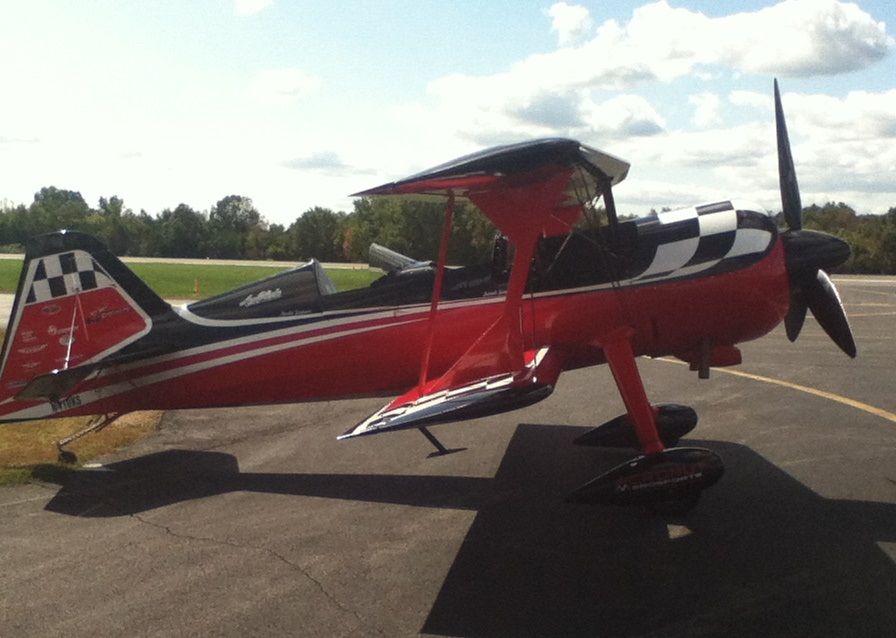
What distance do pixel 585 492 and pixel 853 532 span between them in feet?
6.28

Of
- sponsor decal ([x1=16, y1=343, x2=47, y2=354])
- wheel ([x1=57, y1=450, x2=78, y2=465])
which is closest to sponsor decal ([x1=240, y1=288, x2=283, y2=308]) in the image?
sponsor decal ([x1=16, y1=343, x2=47, y2=354])

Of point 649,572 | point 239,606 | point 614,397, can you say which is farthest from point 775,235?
point 239,606

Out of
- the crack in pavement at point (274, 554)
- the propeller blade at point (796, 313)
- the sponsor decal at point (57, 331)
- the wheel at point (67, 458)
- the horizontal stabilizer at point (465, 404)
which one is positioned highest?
the sponsor decal at point (57, 331)

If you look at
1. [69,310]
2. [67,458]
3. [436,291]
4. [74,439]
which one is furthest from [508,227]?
[67,458]

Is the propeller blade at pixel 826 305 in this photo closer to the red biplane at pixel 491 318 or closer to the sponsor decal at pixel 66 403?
the red biplane at pixel 491 318

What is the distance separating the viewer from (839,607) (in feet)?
14.0

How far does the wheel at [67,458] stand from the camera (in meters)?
7.50

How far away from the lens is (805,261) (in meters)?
6.57

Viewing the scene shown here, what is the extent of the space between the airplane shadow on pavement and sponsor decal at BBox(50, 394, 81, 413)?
2.24 ft

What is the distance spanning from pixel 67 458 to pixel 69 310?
5.05 feet

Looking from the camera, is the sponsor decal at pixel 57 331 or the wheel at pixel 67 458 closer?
the sponsor decal at pixel 57 331

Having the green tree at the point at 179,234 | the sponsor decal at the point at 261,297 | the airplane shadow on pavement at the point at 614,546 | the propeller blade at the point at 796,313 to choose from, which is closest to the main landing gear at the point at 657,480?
the airplane shadow on pavement at the point at 614,546

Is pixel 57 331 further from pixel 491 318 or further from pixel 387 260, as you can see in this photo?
pixel 491 318

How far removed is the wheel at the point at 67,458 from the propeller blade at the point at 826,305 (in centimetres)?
736
